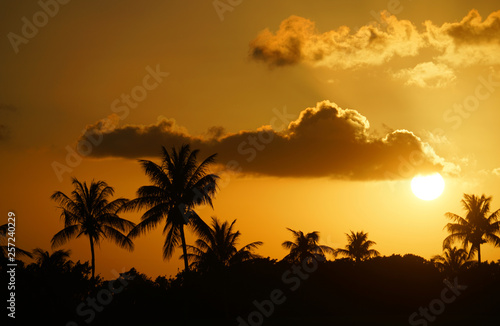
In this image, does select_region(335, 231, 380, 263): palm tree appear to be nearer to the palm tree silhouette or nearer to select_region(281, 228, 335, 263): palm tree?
select_region(281, 228, 335, 263): palm tree

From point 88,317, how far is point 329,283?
22477 mm

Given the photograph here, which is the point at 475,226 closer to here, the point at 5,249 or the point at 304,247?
the point at 304,247

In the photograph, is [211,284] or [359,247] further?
[359,247]

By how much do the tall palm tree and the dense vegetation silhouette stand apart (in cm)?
7

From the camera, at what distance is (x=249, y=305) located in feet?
159

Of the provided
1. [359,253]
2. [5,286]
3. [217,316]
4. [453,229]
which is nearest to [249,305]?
[217,316]

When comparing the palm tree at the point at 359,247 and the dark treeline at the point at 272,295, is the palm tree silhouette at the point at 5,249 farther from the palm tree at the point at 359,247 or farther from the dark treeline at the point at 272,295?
the palm tree at the point at 359,247

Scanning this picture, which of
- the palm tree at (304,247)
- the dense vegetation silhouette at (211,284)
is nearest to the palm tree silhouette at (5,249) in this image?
the dense vegetation silhouette at (211,284)

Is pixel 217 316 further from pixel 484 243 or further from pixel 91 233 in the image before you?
pixel 484 243

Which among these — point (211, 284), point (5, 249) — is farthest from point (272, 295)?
point (5, 249)

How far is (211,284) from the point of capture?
48562 millimetres

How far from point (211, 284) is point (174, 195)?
1165cm

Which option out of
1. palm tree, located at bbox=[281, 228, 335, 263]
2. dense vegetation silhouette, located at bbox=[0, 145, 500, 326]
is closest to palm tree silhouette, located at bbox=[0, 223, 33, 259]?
dense vegetation silhouette, located at bbox=[0, 145, 500, 326]

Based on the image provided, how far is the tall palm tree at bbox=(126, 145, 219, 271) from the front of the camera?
40.0 m
